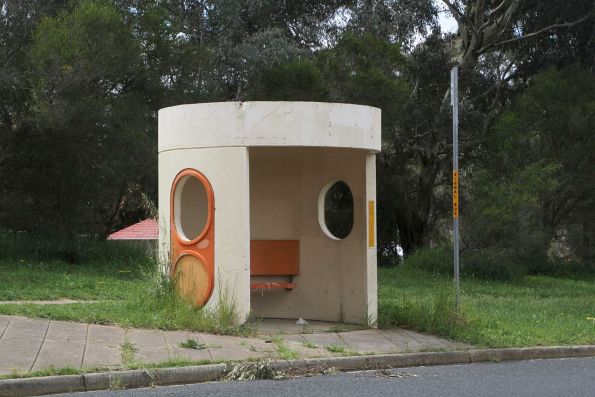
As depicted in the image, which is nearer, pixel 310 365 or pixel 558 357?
pixel 310 365

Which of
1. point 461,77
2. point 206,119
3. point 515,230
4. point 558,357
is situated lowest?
point 558,357

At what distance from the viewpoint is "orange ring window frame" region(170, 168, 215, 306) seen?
1192 centimetres

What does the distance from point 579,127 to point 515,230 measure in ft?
12.2

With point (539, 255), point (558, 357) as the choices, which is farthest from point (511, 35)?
point (558, 357)

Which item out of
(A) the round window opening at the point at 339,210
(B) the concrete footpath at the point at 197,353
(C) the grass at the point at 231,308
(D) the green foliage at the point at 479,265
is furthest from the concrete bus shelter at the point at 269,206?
(A) the round window opening at the point at 339,210

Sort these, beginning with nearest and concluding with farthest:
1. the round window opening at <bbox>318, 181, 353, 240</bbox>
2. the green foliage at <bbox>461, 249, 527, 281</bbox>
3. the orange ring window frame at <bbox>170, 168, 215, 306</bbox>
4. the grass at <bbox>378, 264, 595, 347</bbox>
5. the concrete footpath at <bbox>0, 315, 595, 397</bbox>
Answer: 1. the concrete footpath at <bbox>0, 315, 595, 397</bbox>
2. the orange ring window frame at <bbox>170, 168, 215, 306</bbox>
3. the grass at <bbox>378, 264, 595, 347</bbox>
4. the green foliage at <bbox>461, 249, 527, 281</bbox>
5. the round window opening at <bbox>318, 181, 353, 240</bbox>

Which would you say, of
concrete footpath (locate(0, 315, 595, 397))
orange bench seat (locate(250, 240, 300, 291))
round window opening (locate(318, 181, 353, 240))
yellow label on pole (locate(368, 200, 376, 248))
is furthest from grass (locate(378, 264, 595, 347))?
round window opening (locate(318, 181, 353, 240))

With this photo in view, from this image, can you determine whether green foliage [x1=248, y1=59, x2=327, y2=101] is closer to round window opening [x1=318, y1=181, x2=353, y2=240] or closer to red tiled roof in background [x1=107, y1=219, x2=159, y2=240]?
round window opening [x1=318, y1=181, x2=353, y2=240]

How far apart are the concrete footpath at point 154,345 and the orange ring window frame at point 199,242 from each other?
0.97 metres

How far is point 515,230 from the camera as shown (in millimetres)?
23328

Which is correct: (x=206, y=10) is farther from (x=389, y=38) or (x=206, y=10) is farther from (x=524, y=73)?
(x=524, y=73)

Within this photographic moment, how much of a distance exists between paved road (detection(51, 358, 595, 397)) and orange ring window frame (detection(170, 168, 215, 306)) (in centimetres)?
284

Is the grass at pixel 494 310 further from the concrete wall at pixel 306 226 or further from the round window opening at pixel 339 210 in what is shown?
the round window opening at pixel 339 210

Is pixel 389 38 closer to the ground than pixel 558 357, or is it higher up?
higher up
